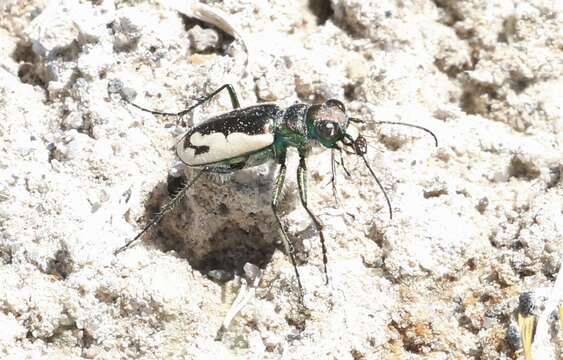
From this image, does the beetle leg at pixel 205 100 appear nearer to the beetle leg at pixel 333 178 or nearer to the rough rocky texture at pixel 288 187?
the rough rocky texture at pixel 288 187

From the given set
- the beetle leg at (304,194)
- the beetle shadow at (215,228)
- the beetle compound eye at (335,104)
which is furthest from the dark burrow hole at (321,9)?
the beetle shadow at (215,228)

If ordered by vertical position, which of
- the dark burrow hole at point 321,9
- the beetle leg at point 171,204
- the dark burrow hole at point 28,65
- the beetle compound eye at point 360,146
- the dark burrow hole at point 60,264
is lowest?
the dark burrow hole at point 60,264

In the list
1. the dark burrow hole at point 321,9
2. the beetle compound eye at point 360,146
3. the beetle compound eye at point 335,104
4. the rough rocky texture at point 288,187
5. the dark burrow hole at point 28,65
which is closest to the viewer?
the rough rocky texture at point 288,187

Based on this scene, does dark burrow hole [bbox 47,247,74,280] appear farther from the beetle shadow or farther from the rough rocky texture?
the beetle shadow

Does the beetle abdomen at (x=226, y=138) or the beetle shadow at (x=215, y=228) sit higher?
the beetle abdomen at (x=226, y=138)

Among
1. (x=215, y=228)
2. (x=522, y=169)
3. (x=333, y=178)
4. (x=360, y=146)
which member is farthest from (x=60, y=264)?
(x=522, y=169)

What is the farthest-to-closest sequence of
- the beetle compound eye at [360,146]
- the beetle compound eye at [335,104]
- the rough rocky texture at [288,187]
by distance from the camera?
the beetle compound eye at [335,104] < the beetle compound eye at [360,146] < the rough rocky texture at [288,187]

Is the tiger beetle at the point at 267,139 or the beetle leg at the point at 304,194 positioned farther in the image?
the tiger beetle at the point at 267,139
